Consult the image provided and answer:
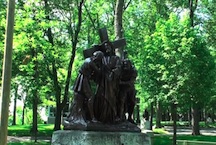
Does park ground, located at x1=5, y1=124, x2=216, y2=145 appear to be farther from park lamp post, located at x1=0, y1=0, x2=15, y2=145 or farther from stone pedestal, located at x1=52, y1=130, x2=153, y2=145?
stone pedestal, located at x1=52, y1=130, x2=153, y2=145

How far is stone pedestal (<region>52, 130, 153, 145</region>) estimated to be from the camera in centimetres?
727

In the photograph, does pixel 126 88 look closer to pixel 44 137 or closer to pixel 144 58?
pixel 144 58

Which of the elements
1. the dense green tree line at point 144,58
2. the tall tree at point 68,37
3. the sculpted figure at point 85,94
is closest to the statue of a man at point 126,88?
the sculpted figure at point 85,94

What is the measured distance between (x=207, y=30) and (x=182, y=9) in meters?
2.67

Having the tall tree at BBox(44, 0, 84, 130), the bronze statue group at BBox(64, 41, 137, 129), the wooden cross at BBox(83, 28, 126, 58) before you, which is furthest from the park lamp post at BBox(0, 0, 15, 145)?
the tall tree at BBox(44, 0, 84, 130)

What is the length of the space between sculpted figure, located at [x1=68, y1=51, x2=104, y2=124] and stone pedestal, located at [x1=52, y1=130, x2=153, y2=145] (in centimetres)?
41

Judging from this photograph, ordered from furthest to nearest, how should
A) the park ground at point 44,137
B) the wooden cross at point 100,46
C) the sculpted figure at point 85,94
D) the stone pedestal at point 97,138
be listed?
the park ground at point 44,137 → the wooden cross at point 100,46 → the sculpted figure at point 85,94 → the stone pedestal at point 97,138

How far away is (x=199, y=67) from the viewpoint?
61.2 ft

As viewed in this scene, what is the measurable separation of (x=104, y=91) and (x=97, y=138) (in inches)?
46.7

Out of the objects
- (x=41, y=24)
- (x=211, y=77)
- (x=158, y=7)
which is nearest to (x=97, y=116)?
(x=41, y=24)

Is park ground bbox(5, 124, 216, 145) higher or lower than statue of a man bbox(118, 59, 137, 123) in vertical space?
lower

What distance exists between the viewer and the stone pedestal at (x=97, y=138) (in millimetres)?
7273

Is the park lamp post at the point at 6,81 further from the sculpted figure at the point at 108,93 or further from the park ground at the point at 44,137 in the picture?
the park ground at the point at 44,137

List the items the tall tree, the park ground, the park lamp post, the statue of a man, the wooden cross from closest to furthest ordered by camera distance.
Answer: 1. the statue of a man
2. the wooden cross
3. the park lamp post
4. the park ground
5. the tall tree
